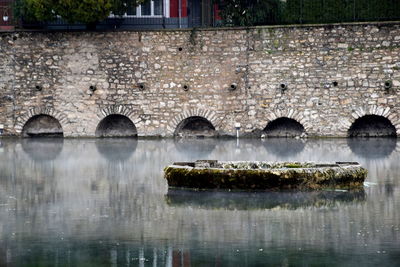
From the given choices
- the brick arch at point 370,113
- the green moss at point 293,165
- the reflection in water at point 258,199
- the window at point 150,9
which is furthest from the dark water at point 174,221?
→ the window at point 150,9

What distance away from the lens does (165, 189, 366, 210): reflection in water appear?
1833cm

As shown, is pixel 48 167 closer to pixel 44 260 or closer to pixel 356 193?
pixel 356 193

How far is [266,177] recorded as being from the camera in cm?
1983

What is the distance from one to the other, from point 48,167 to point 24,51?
13219mm

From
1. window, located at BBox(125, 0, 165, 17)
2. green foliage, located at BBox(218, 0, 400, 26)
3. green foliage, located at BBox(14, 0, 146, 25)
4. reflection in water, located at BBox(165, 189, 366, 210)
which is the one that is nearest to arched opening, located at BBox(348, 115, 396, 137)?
green foliage, located at BBox(218, 0, 400, 26)

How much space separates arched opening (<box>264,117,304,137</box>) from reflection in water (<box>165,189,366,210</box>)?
17242 mm

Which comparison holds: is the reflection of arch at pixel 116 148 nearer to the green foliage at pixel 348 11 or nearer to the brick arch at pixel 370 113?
the brick arch at pixel 370 113

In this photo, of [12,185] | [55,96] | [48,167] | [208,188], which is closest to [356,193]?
[208,188]

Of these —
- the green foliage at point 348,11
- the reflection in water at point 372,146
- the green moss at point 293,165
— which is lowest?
the green moss at point 293,165

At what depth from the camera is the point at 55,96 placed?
38281 millimetres

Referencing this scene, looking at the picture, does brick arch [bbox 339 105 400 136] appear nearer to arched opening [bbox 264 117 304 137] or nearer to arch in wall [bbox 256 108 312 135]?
arch in wall [bbox 256 108 312 135]

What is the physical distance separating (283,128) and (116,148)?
283 inches

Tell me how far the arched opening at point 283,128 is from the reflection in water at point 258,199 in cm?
1724

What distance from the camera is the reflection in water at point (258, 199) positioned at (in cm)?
1833
